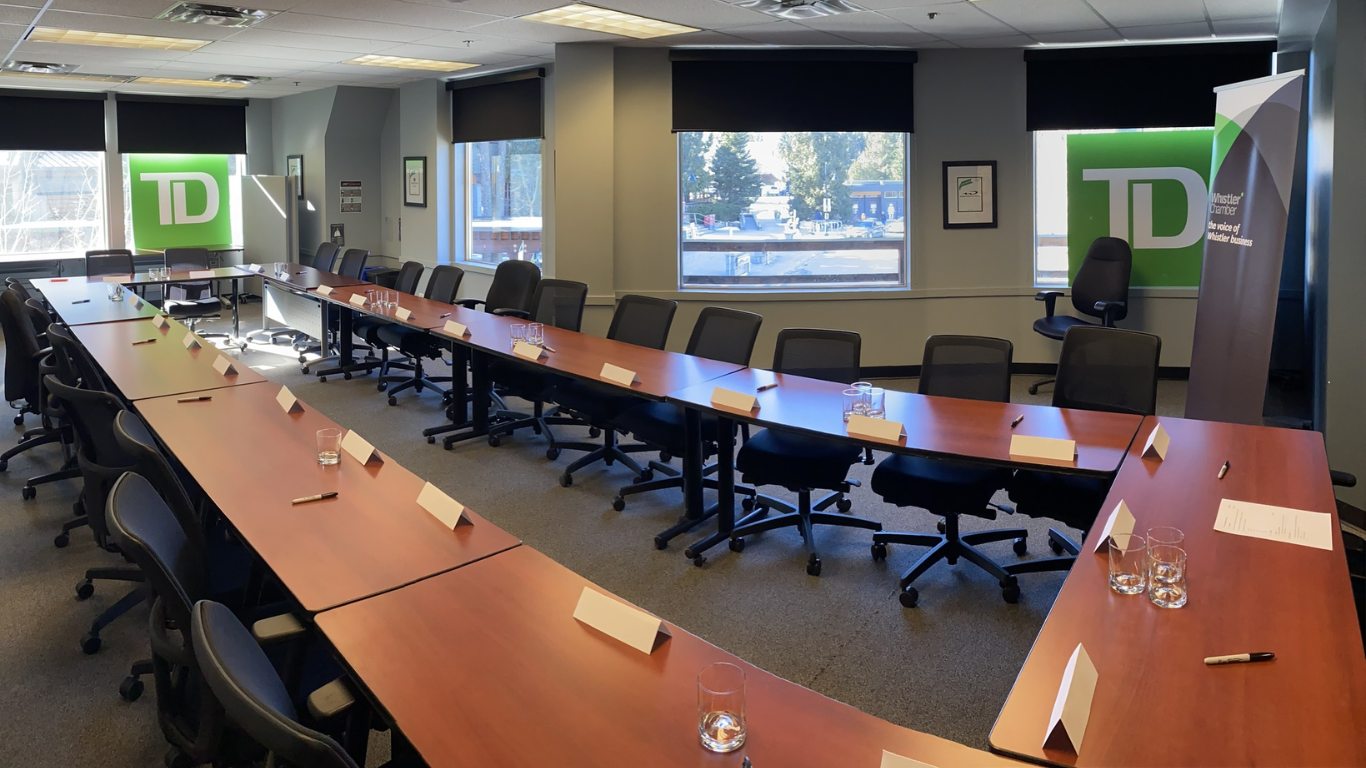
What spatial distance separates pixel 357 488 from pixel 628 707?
1559mm

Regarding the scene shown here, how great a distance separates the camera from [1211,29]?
21.6 feet

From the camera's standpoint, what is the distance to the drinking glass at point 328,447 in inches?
128

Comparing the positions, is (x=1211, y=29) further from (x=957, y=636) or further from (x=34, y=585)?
(x=34, y=585)

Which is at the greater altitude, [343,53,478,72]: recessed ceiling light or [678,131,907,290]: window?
[343,53,478,72]: recessed ceiling light

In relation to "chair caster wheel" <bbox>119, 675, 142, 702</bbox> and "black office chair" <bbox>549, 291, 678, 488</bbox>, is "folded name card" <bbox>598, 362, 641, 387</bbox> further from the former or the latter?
"chair caster wheel" <bbox>119, 675, 142, 702</bbox>

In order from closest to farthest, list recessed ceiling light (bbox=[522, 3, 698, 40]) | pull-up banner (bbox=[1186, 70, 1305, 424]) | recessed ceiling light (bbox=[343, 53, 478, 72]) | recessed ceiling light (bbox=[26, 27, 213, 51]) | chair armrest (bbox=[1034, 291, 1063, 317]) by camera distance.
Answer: pull-up banner (bbox=[1186, 70, 1305, 424]) → recessed ceiling light (bbox=[522, 3, 698, 40]) → recessed ceiling light (bbox=[26, 27, 213, 51]) → chair armrest (bbox=[1034, 291, 1063, 317]) → recessed ceiling light (bbox=[343, 53, 478, 72])

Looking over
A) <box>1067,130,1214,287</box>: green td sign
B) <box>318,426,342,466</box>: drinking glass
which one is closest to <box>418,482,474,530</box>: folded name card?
<box>318,426,342,466</box>: drinking glass

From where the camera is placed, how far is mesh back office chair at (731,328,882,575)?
13.0 feet

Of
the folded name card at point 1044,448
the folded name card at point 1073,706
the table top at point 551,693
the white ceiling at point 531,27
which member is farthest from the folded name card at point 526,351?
the folded name card at point 1073,706

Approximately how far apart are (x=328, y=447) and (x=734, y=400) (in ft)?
5.23

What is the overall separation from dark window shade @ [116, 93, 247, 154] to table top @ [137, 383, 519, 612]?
9.58 metres

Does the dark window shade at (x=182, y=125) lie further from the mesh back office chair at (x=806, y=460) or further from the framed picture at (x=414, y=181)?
the mesh back office chair at (x=806, y=460)

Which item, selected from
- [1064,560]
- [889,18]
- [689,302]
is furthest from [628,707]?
[689,302]

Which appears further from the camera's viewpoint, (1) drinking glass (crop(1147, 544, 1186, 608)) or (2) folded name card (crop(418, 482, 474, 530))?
(2) folded name card (crop(418, 482, 474, 530))
